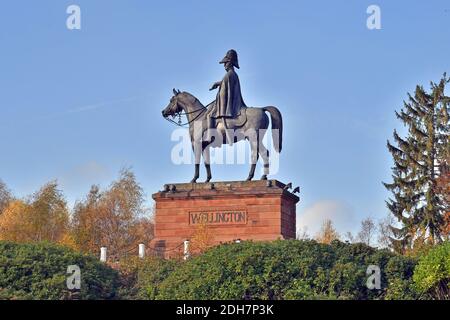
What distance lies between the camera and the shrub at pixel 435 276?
68.2 ft

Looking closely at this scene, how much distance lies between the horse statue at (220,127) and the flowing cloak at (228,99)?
25cm

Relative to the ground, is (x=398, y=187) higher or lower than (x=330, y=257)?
→ higher

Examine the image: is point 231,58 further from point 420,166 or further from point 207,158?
Answer: point 420,166

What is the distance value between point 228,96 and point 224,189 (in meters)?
3.33

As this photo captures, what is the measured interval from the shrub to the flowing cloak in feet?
42.3

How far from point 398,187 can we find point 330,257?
30074 millimetres

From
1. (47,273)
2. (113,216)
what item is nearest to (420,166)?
(113,216)

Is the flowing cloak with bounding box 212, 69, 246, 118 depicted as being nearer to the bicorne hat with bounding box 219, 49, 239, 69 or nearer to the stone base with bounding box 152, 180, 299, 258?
the bicorne hat with bounding box 219, 49, 239, 69

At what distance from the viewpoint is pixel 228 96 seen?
3269 cm

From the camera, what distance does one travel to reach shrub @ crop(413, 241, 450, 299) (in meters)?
20.8

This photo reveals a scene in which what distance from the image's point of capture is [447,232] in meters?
47.1
